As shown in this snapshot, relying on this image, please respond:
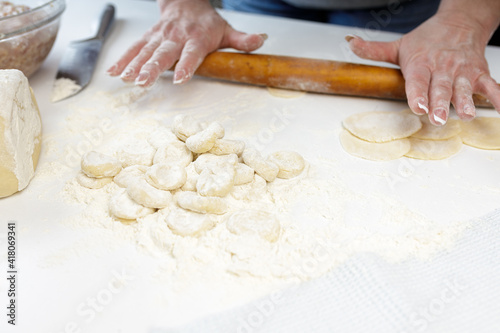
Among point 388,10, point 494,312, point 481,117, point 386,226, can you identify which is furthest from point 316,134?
point 388,10

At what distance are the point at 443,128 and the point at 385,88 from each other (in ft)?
0.89

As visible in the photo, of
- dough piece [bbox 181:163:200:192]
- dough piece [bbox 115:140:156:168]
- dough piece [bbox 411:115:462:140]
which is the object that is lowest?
dough piece [bbox 115:140:156:168]

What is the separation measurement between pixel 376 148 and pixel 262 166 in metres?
0.41

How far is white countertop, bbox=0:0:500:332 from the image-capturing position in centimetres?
93

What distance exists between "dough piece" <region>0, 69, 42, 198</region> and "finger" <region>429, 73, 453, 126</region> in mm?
1212

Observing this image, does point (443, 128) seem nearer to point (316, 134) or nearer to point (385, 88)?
point (385, 88)

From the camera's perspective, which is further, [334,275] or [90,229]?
[90,229]

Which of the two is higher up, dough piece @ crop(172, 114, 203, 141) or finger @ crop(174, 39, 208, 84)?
finger @ crop(174, 39, 208, 84)

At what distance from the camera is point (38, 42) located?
5.41 ft

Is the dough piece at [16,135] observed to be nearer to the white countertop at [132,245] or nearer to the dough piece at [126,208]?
the white countertop at [132,245]

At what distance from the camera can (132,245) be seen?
41.8 inches

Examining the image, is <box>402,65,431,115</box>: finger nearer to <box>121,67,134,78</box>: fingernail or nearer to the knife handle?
<box>121,67,134,78</box>: fingernail

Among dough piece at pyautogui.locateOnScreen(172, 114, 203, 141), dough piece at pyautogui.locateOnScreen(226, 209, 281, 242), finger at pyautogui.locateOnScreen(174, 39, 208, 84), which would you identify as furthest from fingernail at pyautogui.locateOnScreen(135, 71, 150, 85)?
dough piece at pyautogui.locateOnScreen(226, 209, 281, 242)

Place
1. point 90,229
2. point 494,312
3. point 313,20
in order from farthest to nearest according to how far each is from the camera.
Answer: point 313,20
point 90,229
point 494,312
